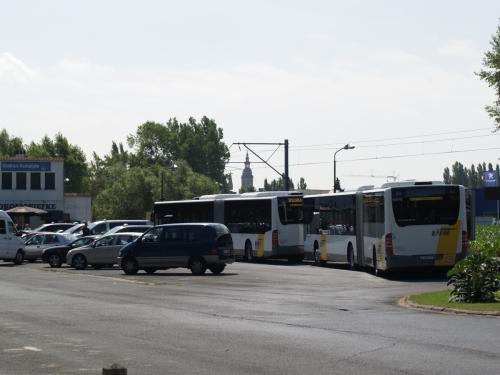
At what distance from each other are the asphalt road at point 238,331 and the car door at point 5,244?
A: 20.0 metres

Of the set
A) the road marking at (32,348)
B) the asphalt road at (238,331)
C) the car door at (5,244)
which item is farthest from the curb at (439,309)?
the car door at (5,244)

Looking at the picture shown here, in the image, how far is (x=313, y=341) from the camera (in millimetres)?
16609

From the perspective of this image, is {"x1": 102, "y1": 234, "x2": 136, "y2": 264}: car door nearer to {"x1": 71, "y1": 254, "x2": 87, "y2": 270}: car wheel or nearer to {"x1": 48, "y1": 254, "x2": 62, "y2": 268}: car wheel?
{"x1": 71, "y1": 254, "x2": 87, "y2": 270}: car wheel

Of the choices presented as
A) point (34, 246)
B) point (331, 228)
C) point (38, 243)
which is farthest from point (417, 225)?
point (34, 246)

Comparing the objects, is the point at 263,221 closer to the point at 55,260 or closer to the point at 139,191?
the point at 55,260

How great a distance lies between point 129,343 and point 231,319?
15.2 ft

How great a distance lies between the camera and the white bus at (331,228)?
138ft

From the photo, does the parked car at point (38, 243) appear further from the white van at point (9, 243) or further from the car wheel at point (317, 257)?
the car wheel at point (317, 257)

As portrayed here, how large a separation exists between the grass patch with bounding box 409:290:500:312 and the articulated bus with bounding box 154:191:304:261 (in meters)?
23.7

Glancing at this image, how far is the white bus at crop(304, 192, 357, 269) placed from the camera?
138ft

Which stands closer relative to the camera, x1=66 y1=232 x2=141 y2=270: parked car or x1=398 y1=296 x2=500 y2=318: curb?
x1=398 y1=296 x2=500 y2=318: curb

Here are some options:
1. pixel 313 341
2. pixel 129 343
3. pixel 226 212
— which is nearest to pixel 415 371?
pixel 313 341

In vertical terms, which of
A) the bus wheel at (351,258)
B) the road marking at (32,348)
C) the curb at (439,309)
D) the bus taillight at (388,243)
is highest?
the bus taillight at (388,243)

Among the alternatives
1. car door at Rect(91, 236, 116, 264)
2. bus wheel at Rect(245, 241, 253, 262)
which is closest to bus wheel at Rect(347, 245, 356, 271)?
car door at Rect(91, 236, 116, 264)
